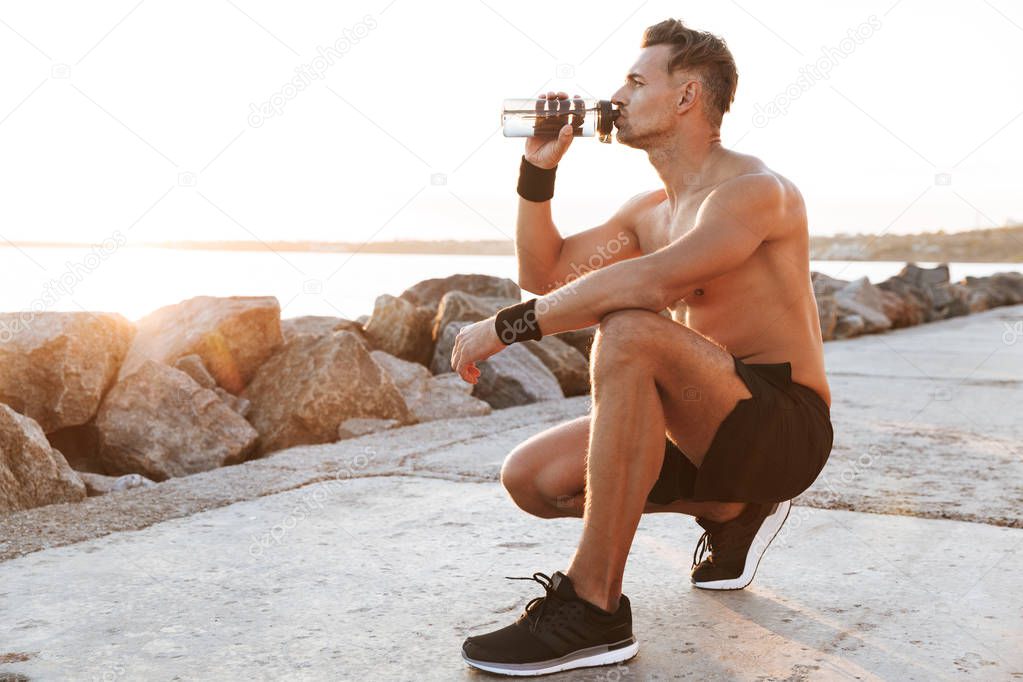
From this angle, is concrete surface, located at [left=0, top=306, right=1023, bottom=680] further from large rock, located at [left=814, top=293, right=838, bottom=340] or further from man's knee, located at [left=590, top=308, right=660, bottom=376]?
large rock, located at [left=814, top=293, right=838, bottom=340]

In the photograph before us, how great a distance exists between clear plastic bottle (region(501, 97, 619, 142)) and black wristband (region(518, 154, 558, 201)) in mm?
97

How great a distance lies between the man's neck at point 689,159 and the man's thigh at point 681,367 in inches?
22.8

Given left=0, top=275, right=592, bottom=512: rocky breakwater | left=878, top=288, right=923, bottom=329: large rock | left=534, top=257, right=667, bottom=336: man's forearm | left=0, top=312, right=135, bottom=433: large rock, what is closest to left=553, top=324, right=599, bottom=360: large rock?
left=0, top=275, right=592, bottom=512: rocky breakwater

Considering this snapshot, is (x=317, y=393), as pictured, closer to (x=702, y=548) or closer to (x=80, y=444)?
(x=80, y=444)

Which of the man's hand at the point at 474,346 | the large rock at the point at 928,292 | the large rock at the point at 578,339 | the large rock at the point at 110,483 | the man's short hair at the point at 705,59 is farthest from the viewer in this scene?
the large rock at the point at 928,292

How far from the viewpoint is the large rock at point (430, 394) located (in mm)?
4754

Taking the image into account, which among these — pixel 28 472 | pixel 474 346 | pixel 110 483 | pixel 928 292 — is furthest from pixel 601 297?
pixel 928 292

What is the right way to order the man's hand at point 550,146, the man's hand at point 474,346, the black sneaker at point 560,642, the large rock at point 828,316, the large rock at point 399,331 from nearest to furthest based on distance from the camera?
the black sneaker at point 560,642 < the man's hand at point 474,346 < the man's hand at point 550,146 < the large rock at point 399,331 < the large rock at point 828,316

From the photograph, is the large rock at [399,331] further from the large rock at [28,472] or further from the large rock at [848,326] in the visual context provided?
the large rock at [848,326]

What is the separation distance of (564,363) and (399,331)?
1004 mm

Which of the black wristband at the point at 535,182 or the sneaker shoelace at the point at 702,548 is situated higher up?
the black wristband at the point at 535,182

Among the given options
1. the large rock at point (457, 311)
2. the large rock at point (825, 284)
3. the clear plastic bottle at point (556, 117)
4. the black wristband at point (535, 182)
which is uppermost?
the large rock at point (825, 284)

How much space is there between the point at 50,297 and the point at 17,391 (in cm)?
73

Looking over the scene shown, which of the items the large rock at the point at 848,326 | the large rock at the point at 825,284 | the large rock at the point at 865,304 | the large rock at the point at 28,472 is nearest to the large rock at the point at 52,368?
the large rock at the point at 28,472
